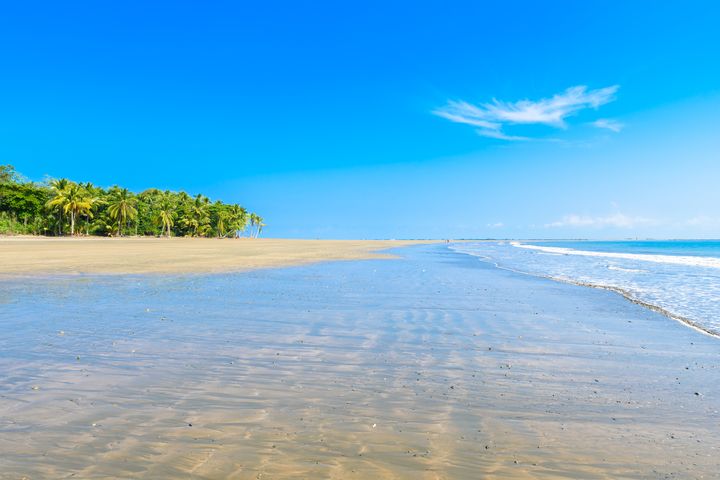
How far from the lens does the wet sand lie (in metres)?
4.04

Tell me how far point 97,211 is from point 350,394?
109043 mm

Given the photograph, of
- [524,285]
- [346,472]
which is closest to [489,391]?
[346,472]

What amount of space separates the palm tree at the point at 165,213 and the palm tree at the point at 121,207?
10319 mm

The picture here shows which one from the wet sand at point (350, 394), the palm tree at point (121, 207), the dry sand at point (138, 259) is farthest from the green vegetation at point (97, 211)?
the wet sand at point (350, 394)

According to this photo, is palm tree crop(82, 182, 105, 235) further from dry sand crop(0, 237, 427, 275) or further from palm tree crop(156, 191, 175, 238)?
dry sand crop(0, 237, 427, 275)

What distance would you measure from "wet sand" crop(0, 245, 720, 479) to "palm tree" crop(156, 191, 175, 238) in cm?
10686

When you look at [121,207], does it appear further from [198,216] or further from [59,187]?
[198,216]

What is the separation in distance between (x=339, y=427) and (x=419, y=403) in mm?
1219

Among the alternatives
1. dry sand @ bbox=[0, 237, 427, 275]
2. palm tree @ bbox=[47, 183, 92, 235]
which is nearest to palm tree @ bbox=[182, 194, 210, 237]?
palm tree @ bbox=[47, 183, 92, 235]

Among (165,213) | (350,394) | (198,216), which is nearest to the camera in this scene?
(350,394)

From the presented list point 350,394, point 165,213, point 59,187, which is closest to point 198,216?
point 165,213

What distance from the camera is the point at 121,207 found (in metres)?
98.2

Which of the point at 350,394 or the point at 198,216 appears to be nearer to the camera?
the point at 350,394

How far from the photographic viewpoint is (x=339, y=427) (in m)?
4.75
